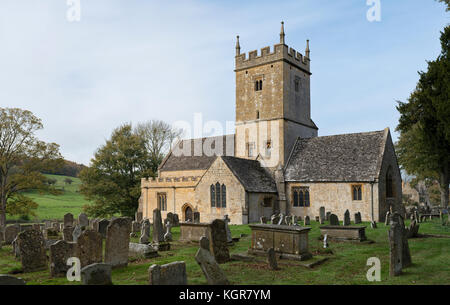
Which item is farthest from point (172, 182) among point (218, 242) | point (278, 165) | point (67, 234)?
point (218, 242)

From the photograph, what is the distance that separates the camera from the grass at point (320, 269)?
29.4 ft

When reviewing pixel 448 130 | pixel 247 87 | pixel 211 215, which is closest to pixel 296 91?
pixel 247 87

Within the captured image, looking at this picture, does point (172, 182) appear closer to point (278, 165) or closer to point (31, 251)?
point (278, 165)

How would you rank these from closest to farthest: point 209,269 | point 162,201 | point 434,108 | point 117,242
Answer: point 209,269 < point 117,242 < point 434,108 < point 162,201

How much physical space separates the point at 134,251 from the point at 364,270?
7.85m

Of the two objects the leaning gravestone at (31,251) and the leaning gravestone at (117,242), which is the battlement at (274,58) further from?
the leaning gravestone at (31,251)

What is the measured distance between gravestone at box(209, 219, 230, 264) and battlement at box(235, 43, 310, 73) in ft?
73.3

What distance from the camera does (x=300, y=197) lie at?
28.4 meters

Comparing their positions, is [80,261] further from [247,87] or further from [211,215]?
[247,87]

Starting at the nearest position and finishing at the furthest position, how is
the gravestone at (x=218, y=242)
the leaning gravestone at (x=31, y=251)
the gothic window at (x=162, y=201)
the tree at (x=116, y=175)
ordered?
the leaning gravestone at (x=31, y=251)
the gravestone at (x=218, y=242)
the gothic window at (x=162, y=201)
the tree at (x=116, y=175)

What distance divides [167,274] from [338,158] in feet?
75.4

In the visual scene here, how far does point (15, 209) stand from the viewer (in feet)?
97.3

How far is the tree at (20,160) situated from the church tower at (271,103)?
17.2m

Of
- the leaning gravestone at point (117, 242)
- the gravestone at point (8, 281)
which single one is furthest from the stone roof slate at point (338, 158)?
the gravestone at point (8, 281)
